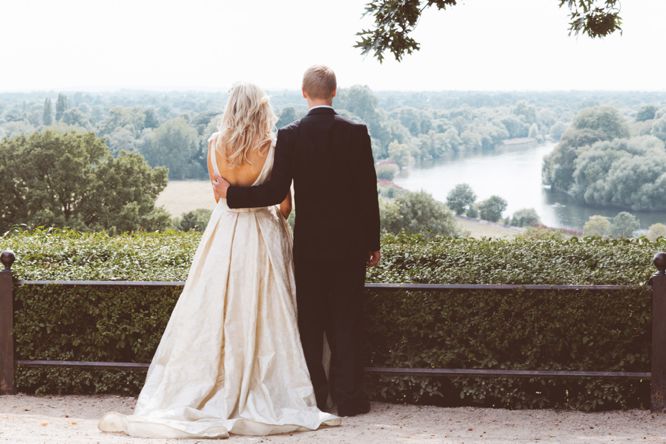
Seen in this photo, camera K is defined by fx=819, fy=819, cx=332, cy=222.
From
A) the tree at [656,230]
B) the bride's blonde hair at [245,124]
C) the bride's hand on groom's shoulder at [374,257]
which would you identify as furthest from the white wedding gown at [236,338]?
the tree at [656,230]

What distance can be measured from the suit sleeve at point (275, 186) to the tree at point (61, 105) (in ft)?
221

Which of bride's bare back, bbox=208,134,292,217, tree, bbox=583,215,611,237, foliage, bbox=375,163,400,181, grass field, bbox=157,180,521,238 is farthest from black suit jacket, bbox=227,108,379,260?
foliage, bbox=375,163,400,181

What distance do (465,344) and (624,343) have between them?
89 cm

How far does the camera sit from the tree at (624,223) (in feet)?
150

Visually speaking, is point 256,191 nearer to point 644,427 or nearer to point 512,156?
point 644,427

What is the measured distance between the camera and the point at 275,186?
4.37 m

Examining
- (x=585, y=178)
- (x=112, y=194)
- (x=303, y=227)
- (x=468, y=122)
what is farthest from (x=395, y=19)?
(x=468, y=122)

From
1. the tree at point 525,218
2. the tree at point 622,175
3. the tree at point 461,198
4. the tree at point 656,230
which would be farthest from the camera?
the tree at point 461,198

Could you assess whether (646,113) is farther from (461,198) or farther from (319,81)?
(319,81)

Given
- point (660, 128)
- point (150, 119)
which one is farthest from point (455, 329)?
point (150, 119)

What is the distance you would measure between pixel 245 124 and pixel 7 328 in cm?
204

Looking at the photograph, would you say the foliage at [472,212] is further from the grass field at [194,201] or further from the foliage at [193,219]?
the foliage at [193,219]

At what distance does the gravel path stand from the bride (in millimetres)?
169

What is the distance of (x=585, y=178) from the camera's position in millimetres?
56500
